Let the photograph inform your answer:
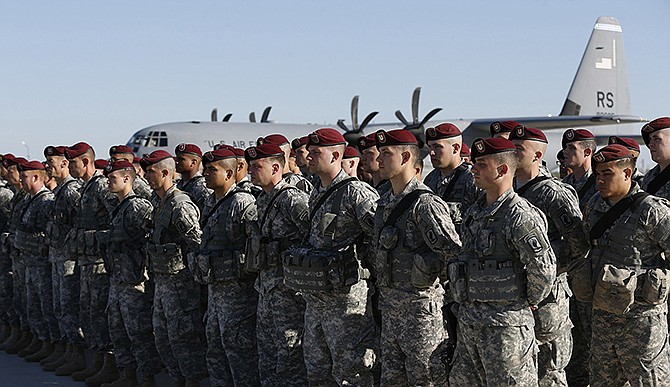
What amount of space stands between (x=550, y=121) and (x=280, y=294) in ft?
70.1

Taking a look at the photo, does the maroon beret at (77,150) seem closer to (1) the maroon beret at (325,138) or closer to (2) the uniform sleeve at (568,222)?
(1) the maroon beret at (325,138)

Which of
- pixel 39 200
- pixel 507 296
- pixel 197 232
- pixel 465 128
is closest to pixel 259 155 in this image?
pixel 197 232

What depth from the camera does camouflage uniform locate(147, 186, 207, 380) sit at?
630cm

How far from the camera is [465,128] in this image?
26359 millimetres

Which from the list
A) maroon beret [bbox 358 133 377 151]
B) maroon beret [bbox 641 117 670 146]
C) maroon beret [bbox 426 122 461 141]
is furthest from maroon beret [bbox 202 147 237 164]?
maroon beret [bbox 641 117 670 146]

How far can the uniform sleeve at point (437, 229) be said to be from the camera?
177 inches

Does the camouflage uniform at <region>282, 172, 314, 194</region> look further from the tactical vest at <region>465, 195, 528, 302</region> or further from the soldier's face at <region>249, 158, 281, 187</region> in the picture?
the tactical vest at <region>465, 195, 528, 302</region>

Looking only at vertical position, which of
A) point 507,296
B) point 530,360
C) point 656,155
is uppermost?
point 656,155

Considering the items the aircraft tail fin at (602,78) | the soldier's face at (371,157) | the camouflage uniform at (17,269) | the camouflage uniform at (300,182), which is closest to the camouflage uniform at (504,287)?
the soldier's face at (371,157)

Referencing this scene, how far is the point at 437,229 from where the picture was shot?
454 cm

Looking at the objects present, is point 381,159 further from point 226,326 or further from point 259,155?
point 226,326

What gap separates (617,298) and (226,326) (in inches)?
101

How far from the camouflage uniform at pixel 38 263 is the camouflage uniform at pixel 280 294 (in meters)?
3.62

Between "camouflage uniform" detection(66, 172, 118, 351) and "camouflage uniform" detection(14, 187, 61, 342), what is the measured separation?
0.94 metres
